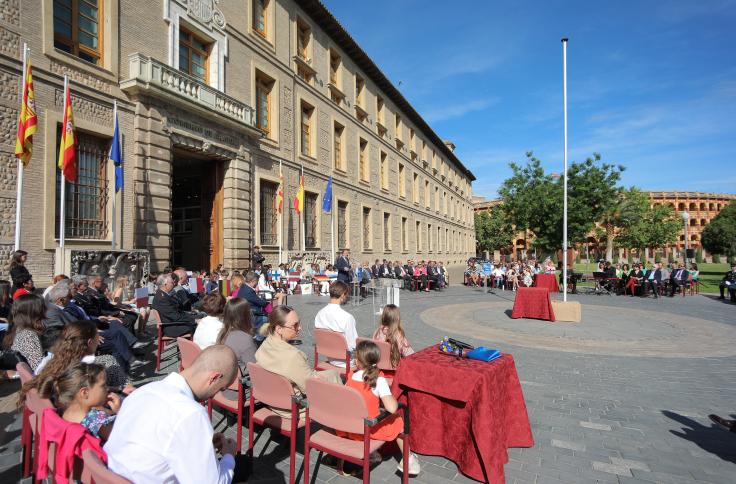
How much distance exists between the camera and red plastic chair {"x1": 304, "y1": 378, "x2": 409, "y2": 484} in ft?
9.00

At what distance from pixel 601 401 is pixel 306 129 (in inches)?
735

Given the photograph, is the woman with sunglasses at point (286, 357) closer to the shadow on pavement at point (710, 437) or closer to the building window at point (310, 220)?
the shadow on pavement at point (710, 437)

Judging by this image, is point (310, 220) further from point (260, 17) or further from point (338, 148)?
point (260, 17)

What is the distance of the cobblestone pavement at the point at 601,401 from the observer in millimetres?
3318

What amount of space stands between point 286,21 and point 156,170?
10911 mm

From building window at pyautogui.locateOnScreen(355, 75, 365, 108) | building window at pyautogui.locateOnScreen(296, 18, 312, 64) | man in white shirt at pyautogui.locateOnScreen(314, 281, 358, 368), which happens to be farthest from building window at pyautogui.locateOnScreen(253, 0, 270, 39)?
man in white shirt at pyautogui.locateOnScreen(314, 281, 358, 368)

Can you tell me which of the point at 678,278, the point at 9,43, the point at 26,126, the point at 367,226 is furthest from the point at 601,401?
the point at 367,226

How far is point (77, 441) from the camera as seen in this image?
215cm

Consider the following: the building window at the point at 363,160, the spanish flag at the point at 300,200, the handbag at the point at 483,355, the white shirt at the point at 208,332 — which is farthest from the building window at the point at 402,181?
the handbag at the point at 483,355

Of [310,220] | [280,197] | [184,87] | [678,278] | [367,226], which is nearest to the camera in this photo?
[184,87]

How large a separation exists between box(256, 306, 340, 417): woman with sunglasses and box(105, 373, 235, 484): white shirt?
1.59 metres

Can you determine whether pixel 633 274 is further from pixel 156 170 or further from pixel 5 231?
pixel 5 231

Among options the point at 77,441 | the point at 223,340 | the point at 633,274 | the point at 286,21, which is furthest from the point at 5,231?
the point at 633,274

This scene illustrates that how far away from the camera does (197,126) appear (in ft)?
43.4
